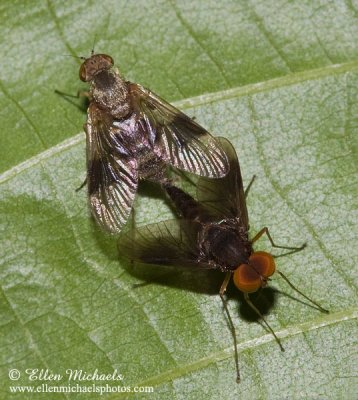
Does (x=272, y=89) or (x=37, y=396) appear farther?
(x=272, y=89)

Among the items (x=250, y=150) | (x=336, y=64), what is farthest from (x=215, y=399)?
(x=336, y=64)

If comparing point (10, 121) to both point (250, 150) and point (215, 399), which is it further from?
point (215, 399)

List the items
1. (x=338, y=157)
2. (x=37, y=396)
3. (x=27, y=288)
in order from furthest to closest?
(x=338, y=157), (x=27, y=288), (x=37, y=396)

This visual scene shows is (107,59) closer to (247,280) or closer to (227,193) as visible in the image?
(227,193)

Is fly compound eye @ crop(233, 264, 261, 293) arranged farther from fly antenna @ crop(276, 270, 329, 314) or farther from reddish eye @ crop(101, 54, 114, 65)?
reddish eye @ crop(101, 54, 114, 65)

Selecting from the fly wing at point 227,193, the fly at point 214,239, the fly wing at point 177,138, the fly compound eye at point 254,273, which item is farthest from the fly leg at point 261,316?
the fly wing at point 177,138

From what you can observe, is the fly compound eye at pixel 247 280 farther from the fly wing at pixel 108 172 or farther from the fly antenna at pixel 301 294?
the fly wing at pixel 108 172

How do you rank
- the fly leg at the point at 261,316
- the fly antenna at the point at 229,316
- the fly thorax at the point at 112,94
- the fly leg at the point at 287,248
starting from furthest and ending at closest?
the fly thorax at the point at 112,94
the fly leg at the point at 287,248
the fly leg at the point at 261,316
the fly antenna at the point at 229,316
